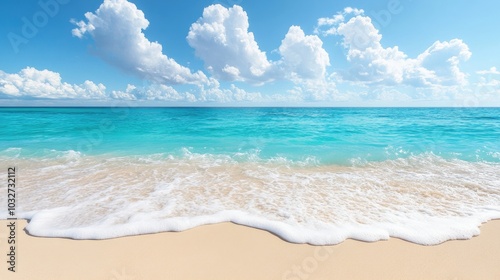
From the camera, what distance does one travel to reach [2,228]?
3.97m

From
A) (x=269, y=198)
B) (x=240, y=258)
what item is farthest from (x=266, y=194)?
(x=240, y=258)

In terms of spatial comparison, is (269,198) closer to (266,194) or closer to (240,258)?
(266,194)

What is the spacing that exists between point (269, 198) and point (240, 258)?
2.18 meters

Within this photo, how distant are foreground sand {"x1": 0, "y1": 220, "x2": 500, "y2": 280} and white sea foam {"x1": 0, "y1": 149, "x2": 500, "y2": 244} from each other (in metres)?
0.21

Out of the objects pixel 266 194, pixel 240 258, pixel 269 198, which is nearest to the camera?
pixel 240 258

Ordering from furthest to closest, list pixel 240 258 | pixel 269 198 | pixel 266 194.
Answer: pixel 266 194 → pixel 269 198 → pixel 240 258

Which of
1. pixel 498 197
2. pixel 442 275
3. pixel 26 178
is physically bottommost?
pixel 26 178

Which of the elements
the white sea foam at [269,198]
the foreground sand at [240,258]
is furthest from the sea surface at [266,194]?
the foreground sand at [240,258]

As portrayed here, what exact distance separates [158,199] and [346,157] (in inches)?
319

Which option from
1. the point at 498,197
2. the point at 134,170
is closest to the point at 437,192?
the point at 498,197

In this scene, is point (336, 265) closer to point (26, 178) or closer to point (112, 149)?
point (26, 178)

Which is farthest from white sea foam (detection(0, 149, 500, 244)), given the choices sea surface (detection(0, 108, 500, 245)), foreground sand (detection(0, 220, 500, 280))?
foreground sand (detection(0, 220, 500, 280))

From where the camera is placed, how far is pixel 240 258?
3.19 meters

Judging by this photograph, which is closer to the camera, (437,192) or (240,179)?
(437,192)
